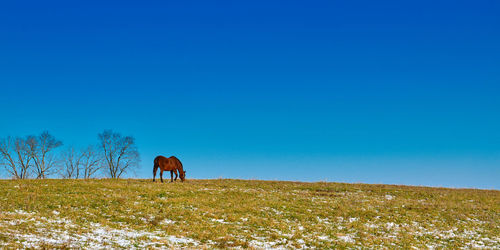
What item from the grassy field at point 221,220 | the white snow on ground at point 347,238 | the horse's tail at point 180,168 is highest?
the horse's tail at point 180,168

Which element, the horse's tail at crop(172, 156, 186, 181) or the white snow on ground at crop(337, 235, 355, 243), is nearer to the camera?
the white snow on ground at crop(337, 235, 355, 243)

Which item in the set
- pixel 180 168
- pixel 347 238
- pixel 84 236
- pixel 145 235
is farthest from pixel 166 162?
pixel 347 238

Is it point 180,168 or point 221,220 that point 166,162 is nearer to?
point 180,168

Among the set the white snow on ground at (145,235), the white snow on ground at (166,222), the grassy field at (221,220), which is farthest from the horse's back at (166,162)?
the white snow on ground at (166,222)

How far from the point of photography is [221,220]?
21.0m

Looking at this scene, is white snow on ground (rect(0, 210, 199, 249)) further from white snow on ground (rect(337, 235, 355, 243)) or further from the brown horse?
the brown horse

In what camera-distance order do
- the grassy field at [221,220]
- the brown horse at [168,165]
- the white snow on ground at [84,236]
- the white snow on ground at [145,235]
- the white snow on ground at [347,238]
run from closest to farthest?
the white snow on ground at [84,236]
the white snow on ground at [145,235]
the grassy field at [221,220]
the white snow on ground at [347,238]
the brown horse at [168,165]

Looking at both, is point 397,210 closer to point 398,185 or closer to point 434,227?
Result: point 434,227

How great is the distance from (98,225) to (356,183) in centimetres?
3705

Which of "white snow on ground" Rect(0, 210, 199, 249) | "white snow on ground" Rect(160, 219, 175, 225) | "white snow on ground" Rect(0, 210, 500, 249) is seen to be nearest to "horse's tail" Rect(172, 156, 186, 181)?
"white snow on ground" Rect(0, 210, 500, 249)

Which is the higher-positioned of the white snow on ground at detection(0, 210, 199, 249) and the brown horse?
the brown horse

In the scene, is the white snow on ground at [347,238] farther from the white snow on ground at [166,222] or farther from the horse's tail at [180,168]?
the horse's tail at [180,168]

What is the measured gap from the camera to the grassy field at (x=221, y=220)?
1568cm

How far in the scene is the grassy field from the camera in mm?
15680
